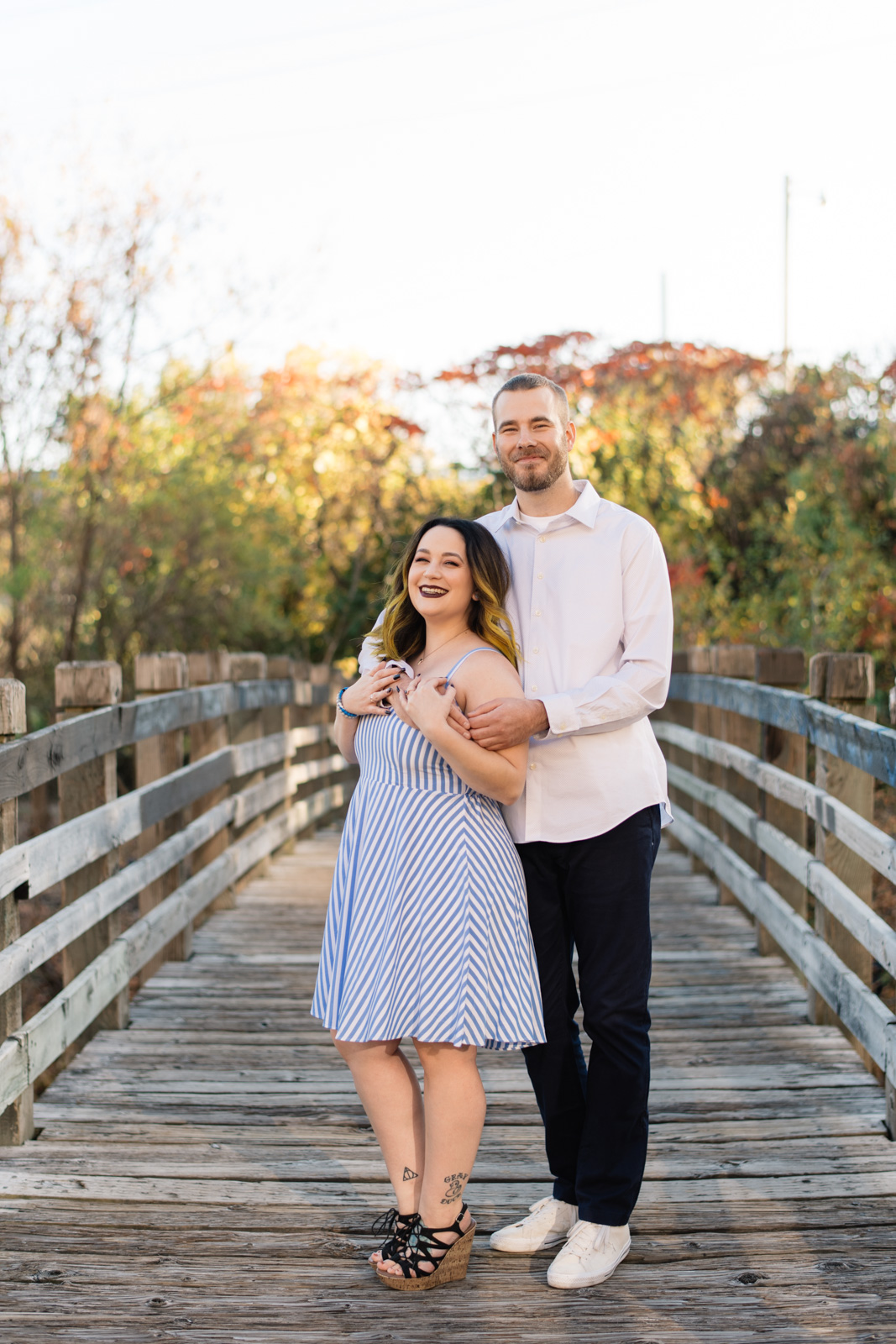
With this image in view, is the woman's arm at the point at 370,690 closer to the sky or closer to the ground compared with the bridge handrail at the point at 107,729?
closer to the sky

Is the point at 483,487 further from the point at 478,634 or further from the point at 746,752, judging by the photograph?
the point at 478,634

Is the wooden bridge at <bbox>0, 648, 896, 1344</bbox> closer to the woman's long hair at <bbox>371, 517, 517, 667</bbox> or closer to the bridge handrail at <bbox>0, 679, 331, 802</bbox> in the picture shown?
the bridge handrail at <bbox>0, 679, 331, 802</bbox>

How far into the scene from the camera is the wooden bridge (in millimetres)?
2551

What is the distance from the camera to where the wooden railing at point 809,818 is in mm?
3521

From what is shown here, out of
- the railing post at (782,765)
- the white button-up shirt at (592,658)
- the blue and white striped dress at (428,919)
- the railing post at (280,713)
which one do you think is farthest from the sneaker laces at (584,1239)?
the railing post at (280,713)

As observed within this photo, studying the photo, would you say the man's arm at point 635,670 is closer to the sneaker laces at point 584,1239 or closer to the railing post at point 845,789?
the sneaker laces at point 584,1239

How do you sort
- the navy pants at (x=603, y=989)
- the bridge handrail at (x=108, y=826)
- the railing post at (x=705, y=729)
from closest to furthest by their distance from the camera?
the navy pants at (x=603, y=989) → the bridge handrail at (x=108, y=826) → the railing post at (x=705, y=729)

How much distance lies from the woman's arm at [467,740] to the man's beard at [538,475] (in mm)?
402

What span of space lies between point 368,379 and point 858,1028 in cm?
1435

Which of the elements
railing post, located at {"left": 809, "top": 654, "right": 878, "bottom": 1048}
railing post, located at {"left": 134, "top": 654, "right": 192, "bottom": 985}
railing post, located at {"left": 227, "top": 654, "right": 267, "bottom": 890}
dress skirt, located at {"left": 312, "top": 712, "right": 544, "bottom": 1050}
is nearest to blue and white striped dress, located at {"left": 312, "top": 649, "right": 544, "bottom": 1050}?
dress skirt, located at {"left": 312, "top": 712, "right": 544, "bottom": 1050}

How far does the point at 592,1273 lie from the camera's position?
2621 millimetres

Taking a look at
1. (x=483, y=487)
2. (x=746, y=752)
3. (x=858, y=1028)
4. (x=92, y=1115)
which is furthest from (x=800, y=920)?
(x=483, y=487)

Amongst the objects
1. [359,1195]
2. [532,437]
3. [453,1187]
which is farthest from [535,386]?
[359,1195]

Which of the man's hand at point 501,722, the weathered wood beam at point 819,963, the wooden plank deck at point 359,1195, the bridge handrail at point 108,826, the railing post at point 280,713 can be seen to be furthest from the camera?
the railing post at point 280,713
